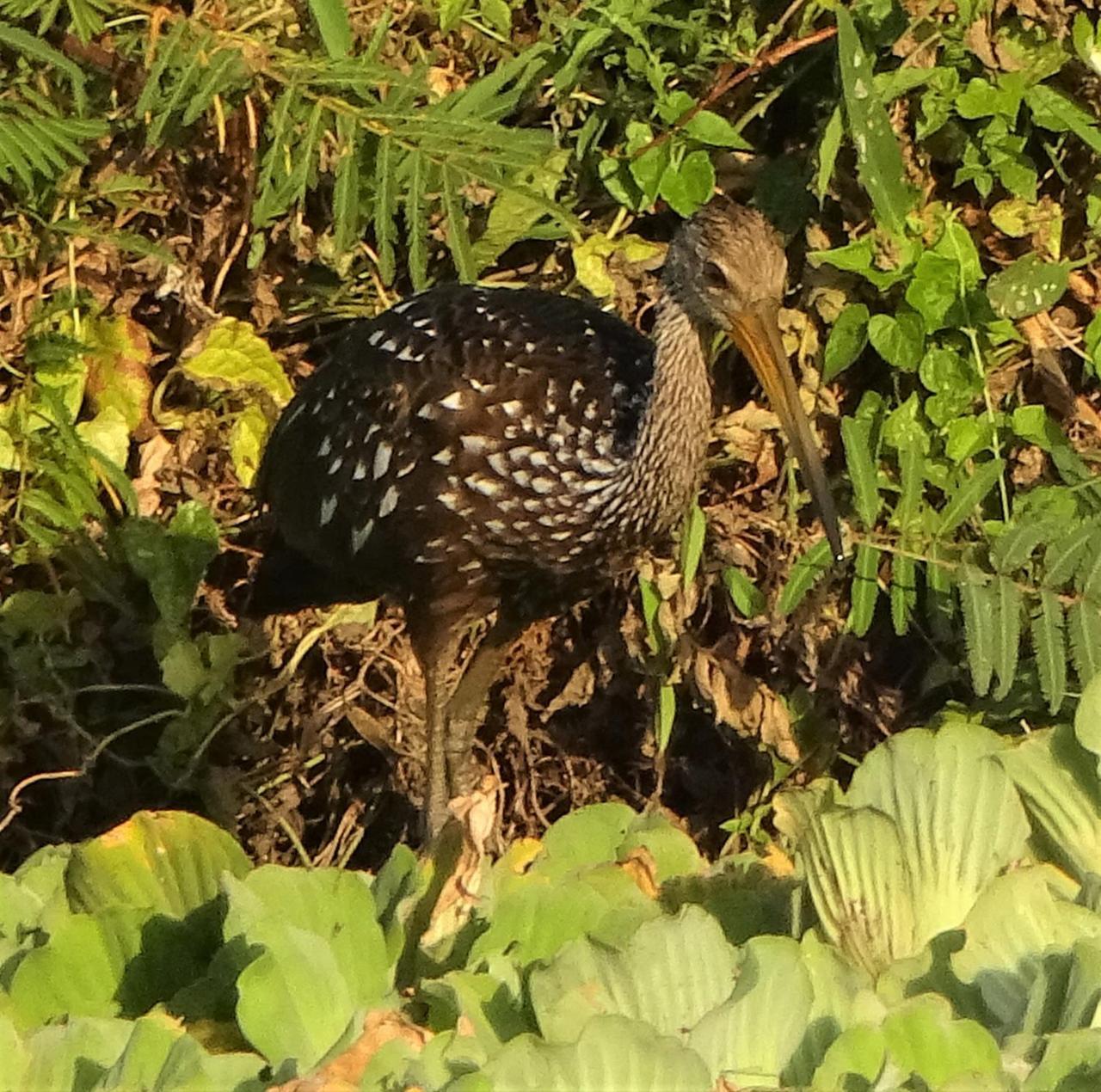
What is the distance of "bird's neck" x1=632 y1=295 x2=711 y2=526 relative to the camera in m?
3.21

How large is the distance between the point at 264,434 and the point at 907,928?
2289mm

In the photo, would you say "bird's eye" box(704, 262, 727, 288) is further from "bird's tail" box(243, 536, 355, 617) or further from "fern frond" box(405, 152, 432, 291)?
"bird's tail" box(243, 536, 355, 617)

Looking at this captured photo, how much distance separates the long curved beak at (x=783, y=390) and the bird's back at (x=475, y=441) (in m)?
0.24

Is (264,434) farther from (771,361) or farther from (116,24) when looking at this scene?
(771,361)

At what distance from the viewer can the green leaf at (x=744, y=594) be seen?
3492 millimetres

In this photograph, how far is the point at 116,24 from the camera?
336 centimetres

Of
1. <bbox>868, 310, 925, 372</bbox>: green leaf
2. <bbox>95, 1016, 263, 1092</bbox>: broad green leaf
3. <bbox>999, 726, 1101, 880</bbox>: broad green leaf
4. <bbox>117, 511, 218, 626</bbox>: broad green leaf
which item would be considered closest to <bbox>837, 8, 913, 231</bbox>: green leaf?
<bbox>868, 310, 925, 372</bbox>: green leaf

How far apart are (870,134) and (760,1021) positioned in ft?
6.96

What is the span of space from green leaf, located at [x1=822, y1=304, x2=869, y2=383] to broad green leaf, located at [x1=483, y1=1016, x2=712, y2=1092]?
2.24 meters

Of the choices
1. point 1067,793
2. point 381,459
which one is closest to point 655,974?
point 1067,793

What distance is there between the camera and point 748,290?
3088 mm

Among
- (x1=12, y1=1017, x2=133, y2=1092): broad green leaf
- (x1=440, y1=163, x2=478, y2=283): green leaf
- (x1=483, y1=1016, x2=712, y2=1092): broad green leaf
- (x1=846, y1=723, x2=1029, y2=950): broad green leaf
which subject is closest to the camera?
(x1=483, y1=1016, x2=712, y2=1092): broad green leaf

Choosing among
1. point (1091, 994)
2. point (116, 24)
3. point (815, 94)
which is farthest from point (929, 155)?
point (1091, 994)

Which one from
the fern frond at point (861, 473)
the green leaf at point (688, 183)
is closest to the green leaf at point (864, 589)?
the fern frond at point (861, 473)
